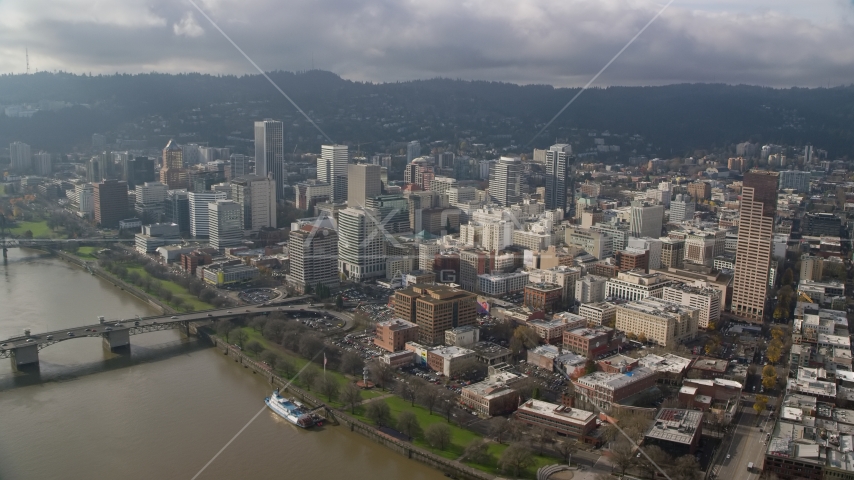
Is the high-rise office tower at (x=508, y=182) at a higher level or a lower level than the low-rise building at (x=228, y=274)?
higher

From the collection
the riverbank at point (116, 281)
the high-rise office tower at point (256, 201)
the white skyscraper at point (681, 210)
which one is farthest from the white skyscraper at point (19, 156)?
the white skyscraper at point (681, 210)

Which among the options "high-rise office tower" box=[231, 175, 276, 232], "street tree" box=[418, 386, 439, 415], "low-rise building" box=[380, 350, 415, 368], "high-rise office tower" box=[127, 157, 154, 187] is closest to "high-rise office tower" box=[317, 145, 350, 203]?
"high-rise office tower" box=[231, 175, 276, 232]

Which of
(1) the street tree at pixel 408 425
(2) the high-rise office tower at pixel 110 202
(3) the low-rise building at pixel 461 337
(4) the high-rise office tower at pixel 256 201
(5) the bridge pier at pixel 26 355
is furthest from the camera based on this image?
(2) the high-rise office tower at pixel 110 202

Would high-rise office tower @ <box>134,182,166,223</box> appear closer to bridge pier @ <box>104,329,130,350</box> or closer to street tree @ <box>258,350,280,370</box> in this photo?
bridge pier @ <box>104,329,130,350</box>

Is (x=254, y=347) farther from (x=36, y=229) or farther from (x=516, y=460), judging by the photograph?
(x=36, y=229)

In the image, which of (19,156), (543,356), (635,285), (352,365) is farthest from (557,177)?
(19,156)

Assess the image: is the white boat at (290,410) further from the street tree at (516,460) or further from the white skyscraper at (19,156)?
the white skyscraper at (19,156)
